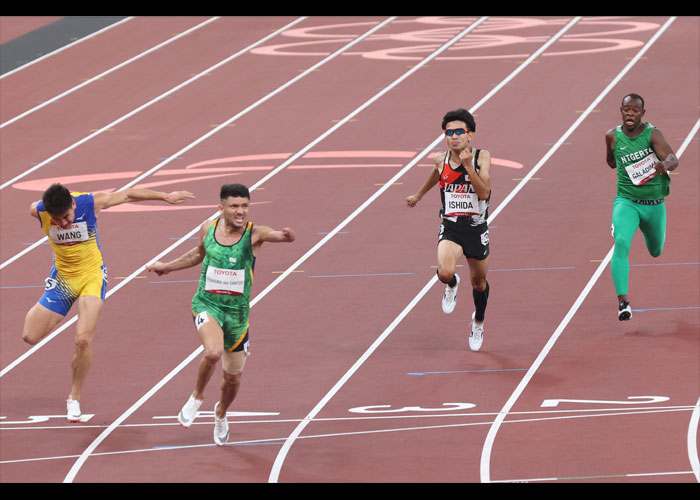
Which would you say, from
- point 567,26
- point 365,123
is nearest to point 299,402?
point 365,123

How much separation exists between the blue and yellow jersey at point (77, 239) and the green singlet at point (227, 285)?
1.30 metres

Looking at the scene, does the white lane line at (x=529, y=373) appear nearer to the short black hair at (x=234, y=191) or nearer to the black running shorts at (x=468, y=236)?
the black running shorts at (x=468, y=236)

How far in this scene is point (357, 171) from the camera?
16281 mm

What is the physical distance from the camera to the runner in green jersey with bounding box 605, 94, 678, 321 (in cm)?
1084

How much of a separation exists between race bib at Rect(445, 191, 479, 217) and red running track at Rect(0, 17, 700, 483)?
1.25 meters

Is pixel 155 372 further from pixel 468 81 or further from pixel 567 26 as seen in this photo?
pixel 567 26

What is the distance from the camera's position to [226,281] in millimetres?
8445

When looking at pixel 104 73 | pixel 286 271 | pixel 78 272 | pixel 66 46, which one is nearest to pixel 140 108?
pixel 104 73

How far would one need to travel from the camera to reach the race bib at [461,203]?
1042cm

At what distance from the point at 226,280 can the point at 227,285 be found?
35mm

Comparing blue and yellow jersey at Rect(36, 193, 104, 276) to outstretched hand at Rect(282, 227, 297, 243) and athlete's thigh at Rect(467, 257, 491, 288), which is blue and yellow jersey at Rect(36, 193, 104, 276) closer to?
outstretched hand at Rect(282, 227, 297, 243)

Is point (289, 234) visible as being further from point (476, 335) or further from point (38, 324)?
point (476, 335)

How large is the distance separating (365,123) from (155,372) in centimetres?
830

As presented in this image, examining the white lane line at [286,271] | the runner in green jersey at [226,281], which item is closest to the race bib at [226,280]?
the runner in green jersey at [226,281]
